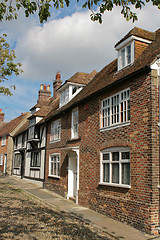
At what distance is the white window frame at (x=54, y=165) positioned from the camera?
57.0 feet

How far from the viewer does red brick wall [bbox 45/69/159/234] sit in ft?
27.4

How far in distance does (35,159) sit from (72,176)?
871cm

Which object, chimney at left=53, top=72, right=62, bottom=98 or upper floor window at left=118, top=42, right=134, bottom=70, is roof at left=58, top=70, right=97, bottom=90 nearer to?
upper floor window at left=118, top=42, right=134, bottom=70

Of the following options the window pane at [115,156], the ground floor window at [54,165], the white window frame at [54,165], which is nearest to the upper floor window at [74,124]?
the white window frame at [54,165]

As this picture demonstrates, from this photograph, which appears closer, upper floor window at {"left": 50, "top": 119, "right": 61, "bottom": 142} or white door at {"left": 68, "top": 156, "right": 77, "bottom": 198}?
white door at {"left": 68, "top": 156, "right": 77, "bottom": 198}

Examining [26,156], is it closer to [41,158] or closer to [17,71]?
[41,158]

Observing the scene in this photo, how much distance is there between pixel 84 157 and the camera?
13.3 meters

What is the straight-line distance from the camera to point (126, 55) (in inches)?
445

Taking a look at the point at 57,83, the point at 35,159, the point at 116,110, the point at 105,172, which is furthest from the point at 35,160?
the point at 116,110

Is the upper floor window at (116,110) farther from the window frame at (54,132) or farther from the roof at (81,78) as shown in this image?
the window frame at (54,132)

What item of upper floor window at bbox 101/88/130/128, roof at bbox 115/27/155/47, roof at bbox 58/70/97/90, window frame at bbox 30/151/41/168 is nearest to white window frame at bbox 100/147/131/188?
upper floor window at bbox 101/88/130/128

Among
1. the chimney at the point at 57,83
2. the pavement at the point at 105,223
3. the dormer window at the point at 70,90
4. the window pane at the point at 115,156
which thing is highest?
the chimney at the point at 57,83

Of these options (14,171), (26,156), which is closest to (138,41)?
(26,156)

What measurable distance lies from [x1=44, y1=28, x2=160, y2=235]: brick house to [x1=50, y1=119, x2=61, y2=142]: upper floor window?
7.23 feet
